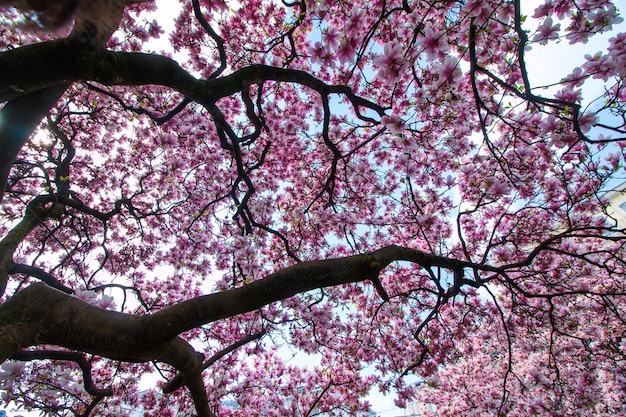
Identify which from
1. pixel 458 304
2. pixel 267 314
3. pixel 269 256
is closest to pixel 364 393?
pixel 458 304

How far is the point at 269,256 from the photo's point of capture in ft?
20.9

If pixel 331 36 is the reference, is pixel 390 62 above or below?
below

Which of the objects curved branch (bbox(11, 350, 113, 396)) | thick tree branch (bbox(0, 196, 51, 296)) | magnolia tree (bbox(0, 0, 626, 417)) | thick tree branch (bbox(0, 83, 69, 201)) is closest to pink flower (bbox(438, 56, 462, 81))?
magnolia tree (bbox(0, 0, 626, 417))

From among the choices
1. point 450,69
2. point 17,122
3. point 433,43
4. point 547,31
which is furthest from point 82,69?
point 547,31

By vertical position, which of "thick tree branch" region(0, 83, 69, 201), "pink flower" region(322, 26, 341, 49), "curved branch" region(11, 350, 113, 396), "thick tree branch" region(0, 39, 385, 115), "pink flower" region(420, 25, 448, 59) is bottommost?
"curved branch" region(11, 350, 113, 396)

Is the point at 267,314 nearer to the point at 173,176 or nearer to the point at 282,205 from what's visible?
the point at 282,205

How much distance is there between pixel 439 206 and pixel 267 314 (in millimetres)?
3951

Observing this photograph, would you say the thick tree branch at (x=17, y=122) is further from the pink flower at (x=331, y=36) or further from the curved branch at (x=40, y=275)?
the pink flower at (x=331, y=36)

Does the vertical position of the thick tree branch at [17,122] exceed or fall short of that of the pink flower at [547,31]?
it falls short

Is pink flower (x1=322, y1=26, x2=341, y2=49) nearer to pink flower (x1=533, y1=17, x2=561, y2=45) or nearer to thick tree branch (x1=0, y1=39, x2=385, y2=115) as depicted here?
thick tree branch (x1=0, y1=39, x2=385, y2=115)

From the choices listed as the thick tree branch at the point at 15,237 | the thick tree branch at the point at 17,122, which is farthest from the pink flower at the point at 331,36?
the thick tree branch at the point at 15,237

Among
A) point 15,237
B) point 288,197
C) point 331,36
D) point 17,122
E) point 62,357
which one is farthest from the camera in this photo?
point 288,197

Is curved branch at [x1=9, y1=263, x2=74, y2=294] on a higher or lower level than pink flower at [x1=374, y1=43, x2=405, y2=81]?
lower

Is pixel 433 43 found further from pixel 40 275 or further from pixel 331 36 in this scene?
pixel 40 275
